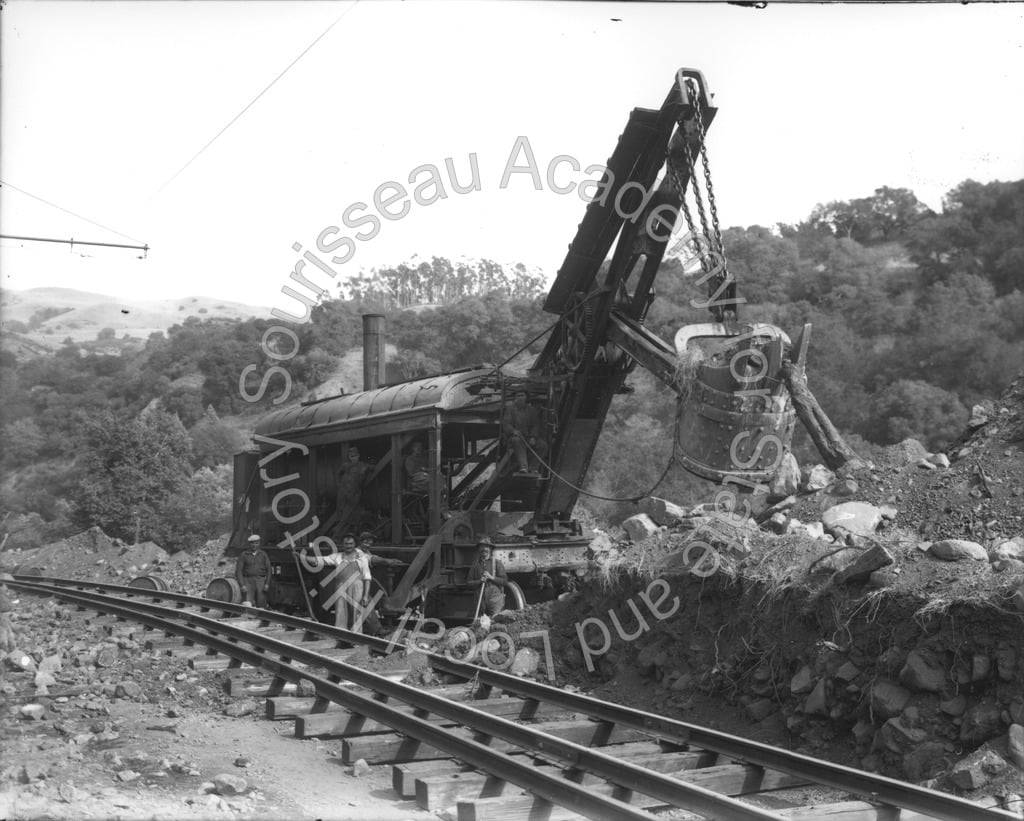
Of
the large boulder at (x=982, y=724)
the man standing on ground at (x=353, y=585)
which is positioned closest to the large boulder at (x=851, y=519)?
the large boulder at (x=982, y=724)

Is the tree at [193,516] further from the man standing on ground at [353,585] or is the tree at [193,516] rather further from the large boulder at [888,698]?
the large boulder at [888,698]

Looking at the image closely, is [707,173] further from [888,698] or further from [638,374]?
[638,374]

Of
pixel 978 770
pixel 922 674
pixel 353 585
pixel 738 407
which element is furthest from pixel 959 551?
pixel 353 585

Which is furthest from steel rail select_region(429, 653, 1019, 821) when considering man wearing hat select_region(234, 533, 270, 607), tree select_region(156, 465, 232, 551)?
tree select_region(156, 465, 232, 551)

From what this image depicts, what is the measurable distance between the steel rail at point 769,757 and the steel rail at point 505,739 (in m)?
0.41

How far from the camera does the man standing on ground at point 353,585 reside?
1316 centimetres

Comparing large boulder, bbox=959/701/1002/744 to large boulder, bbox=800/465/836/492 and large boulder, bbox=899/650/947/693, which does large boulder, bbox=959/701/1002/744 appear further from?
large boulder, bbox=800/465/836/492

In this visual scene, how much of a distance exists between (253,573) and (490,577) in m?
5.02

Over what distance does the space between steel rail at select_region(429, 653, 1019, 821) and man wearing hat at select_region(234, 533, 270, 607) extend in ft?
23.5

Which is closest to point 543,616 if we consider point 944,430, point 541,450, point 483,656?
point 483,656

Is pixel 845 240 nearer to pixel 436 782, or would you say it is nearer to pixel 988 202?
pixel 988 202

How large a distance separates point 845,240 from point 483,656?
4935cm

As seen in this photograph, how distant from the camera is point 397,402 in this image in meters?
14.4

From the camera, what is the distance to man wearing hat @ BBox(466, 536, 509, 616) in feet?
41.5
